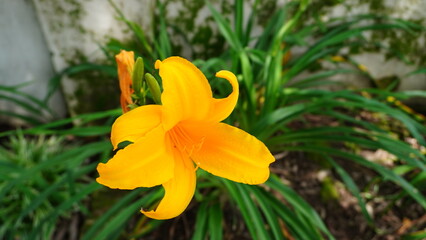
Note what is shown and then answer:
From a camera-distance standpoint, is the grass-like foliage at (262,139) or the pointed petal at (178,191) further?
the grass-like foliage at (262,139)

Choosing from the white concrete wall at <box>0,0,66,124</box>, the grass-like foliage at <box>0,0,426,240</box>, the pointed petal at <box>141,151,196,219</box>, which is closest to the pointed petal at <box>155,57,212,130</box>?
the pointed petal at <box>141,151,196,219</box>

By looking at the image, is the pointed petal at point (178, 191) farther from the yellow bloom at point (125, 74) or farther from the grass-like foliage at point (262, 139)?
the grass-like foliage at point (262, 139)

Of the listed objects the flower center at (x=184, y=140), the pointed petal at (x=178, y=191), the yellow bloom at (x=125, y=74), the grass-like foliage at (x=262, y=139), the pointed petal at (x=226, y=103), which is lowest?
the grass-like foliage at (x=262, y=139)

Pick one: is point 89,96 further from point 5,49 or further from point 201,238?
point 201,238

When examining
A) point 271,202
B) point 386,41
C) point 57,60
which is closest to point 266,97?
point 271,202

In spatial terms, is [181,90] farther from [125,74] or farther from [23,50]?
[23,50]

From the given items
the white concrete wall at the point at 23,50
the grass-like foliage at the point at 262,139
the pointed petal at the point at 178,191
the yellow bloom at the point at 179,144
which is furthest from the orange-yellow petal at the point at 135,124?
the white concrete wall at the point at 23,50
